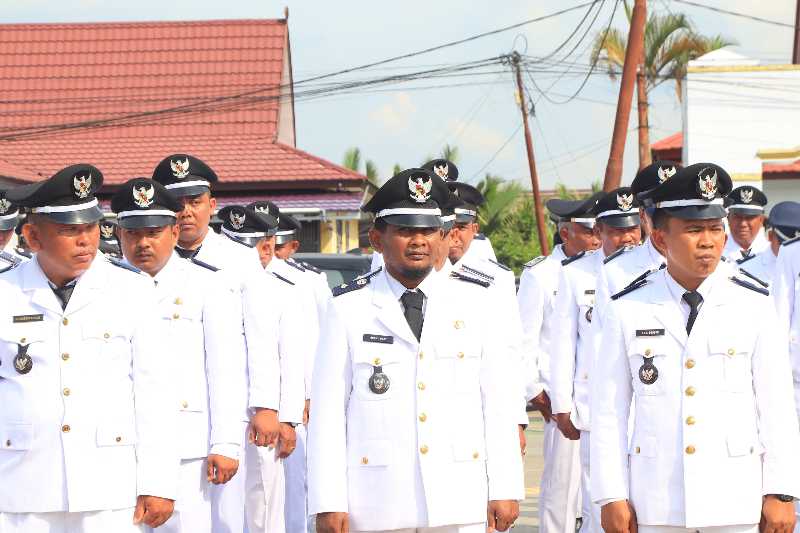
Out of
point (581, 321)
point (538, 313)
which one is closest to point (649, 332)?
point (581, 321)

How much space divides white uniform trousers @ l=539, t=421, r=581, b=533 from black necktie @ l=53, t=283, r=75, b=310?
4.83 metres

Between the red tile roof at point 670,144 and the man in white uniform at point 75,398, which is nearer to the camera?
the man in white uniform at point 75,398

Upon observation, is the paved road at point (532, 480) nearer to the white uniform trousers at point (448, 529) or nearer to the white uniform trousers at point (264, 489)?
the white uniform trousers at point (264, 489)

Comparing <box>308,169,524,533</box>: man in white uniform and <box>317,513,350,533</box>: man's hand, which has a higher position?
<box>308,169,524,533</box>: man in white uniform

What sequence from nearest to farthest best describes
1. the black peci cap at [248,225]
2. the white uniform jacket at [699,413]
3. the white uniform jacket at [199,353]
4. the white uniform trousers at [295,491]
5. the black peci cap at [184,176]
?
the white uniform jacket at [699,413]
the white uniform jacket at [199,353]
the black peci cap at [184,176]
the white uniform trousers at [295,491]
the black peci cap at [248,225]

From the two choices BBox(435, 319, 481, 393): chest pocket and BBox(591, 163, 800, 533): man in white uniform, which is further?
BBox(435, 319, 481, 393): chest pocket

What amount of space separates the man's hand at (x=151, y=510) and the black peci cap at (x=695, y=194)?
2.32 metres

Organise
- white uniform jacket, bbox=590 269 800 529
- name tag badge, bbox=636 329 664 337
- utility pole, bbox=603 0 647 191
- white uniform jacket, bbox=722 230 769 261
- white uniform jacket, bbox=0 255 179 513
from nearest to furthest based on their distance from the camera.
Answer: white uniform jacket, bbox=590 269 800 529
name tag badge, bbox=636 329 664 337
white uniform jacket, bbox=0 255 179 513
white uniform jacket, bbox=722 230 769 261
utility pole, bbox=603 0 647 191

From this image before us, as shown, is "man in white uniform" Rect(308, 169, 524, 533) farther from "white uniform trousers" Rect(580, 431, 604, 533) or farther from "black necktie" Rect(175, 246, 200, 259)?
"white uniform trousers" Rect(580, 431, 604, 533)

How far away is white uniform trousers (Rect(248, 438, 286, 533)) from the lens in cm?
897

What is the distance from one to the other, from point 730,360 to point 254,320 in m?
3.27

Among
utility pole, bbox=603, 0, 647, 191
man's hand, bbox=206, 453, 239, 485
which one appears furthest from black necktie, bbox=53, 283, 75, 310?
utility pole, bbox=603, 0, 647, 191

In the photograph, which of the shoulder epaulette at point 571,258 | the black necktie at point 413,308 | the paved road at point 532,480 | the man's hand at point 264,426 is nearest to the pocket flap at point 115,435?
the black necktie at point 413,308

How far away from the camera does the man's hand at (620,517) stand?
553 centimetres
